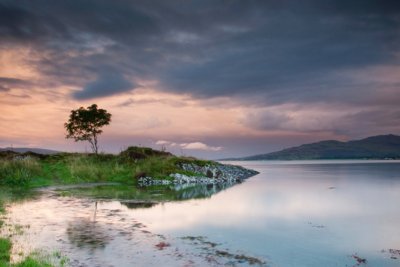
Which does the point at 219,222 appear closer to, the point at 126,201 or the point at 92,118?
the point at 126,201

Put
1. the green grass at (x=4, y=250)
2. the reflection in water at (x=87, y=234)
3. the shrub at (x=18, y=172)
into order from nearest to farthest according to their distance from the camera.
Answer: the green grass at (x=4, y=250) < the reflection in water at (x=87, y=234) < the shrub at (x=18, y=172)

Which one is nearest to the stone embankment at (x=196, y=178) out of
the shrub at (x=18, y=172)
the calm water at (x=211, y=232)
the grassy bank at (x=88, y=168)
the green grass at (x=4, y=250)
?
the grassy bank at (x=88, y=168)

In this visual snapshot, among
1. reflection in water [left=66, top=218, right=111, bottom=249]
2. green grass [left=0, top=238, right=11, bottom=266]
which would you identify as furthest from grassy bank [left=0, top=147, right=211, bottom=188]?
green grass [left=0, top=238, right=11, bottom=266]

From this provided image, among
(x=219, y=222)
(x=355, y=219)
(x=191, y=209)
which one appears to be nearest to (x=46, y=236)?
(x=219, y=222)

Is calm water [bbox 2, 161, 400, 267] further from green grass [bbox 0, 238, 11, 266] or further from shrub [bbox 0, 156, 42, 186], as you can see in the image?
shrub [bbox 0, 156, 42, 186]

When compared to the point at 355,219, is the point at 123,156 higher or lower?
higher

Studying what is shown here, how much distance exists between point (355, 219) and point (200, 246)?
51.6 ft

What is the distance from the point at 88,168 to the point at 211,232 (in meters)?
40.8

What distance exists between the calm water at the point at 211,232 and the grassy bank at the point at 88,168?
50.8ft

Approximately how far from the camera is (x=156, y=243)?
20.6 m

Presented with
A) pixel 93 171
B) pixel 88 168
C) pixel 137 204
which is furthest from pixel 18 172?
pixel 137 204

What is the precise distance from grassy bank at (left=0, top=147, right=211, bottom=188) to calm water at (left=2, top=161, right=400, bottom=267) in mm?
15480

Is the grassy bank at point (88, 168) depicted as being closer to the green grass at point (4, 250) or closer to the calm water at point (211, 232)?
the calm water at point (211, 232)

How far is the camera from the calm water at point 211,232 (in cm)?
1806
